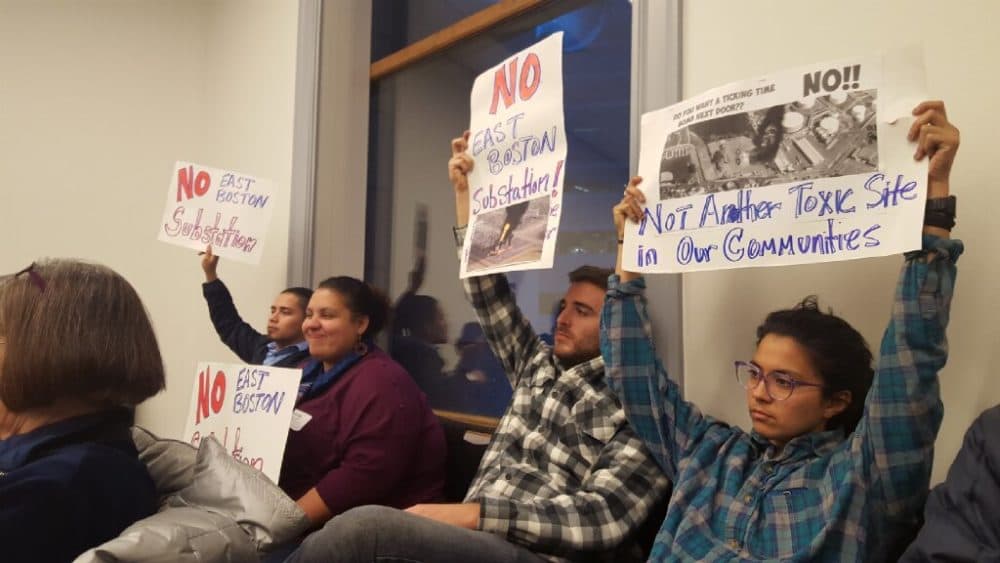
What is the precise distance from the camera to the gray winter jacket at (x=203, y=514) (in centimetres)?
86

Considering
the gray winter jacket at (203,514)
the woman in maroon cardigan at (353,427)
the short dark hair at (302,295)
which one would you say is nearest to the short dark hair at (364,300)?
the woman in maroon cardigan at (353,427)

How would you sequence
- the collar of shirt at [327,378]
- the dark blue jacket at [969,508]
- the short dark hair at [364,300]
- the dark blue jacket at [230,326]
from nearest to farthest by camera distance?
the dark blue jacket at [969,508], the collar of shirt at [327,378], the short dark hair at [364,300], the dark blue jacket at [230,326]

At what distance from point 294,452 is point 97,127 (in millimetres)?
2070

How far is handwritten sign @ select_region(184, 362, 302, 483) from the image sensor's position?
1802 mm

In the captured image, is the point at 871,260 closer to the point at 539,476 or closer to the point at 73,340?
the point at 539,476

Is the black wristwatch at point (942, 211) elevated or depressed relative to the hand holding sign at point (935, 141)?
depressed

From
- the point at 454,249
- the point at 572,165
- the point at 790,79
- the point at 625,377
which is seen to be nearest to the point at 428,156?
the point at 454,249

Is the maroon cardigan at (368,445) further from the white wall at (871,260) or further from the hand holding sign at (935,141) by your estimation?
the hand holding sign at (935,141)

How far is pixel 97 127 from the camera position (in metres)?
3.23

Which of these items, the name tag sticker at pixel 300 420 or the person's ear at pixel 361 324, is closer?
the name tag sticker at pixel 300 420

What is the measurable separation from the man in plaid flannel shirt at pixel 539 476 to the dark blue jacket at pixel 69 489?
0.28m

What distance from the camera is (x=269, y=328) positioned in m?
2.34

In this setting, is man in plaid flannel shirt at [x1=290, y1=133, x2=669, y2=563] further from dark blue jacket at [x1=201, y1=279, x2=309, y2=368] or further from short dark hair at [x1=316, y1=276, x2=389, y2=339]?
dark blue jacket at [x1=201, y1=279, x2=309, y2=368]

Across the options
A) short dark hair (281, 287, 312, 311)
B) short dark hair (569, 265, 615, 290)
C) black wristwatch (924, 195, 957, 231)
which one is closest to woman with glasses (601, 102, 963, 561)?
black wristwatch (924, 195, 957, 231)
